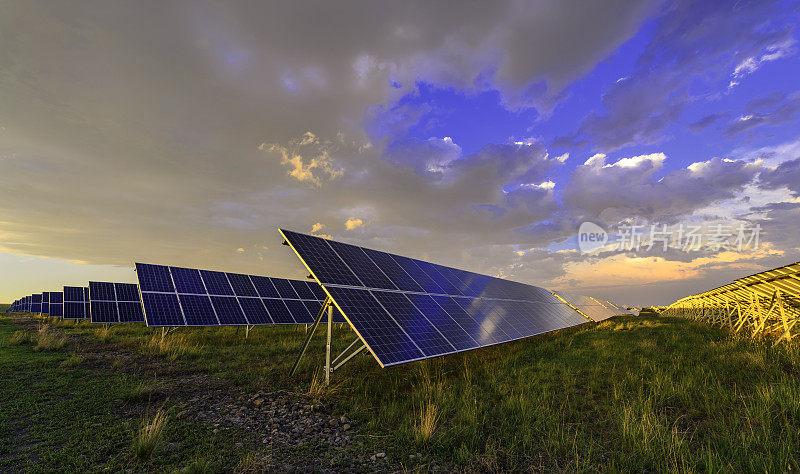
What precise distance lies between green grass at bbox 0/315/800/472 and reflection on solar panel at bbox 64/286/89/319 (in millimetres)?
18004

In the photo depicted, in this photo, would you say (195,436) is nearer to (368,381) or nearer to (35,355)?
(368,381)

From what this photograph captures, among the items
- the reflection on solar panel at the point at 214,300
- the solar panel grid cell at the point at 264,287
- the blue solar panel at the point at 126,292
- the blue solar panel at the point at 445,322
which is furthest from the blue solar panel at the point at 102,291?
the blue solar panel at the point at 445,322

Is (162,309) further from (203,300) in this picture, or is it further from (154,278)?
(154,278)

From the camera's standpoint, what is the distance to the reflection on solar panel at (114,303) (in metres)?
22.6

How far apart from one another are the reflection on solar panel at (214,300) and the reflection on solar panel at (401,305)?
8.08 meters

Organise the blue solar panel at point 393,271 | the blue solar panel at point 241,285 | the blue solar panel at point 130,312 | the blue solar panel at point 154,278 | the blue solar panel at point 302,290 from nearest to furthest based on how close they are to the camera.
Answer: the blue solar panel at point 393,271 → the blue solar panel at point 154,278 → the blue solar panel at point 241,285 → the blue solar panel at point 130,312 → the blue solar panel at point 302,290

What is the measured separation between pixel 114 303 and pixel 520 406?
3289cm

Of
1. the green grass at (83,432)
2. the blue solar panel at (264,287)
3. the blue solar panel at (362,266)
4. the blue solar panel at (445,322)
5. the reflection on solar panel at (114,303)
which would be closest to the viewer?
the green grass at (83,432)

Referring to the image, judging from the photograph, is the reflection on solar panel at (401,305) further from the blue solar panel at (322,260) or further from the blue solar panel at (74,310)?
the blue solar panel at (74,310)

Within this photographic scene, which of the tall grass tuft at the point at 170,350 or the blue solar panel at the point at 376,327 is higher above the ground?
the blue solar panel at the point at 376,327

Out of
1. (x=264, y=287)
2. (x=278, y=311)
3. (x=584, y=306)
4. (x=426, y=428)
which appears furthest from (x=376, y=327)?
(x=584, y=306)

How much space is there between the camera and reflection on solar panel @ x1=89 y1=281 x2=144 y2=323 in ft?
74.3

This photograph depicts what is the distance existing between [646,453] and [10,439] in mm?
12842

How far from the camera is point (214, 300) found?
64.4 feet
